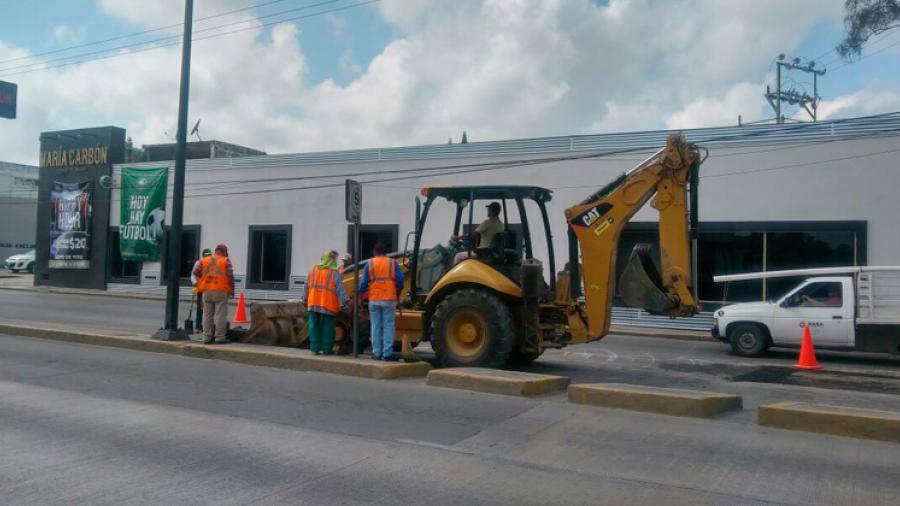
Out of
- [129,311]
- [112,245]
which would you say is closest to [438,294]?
[129,311]

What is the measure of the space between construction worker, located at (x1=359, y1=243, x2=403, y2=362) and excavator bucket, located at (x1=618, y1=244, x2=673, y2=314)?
3.12 metres

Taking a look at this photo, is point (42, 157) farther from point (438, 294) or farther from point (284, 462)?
point (284, 462)

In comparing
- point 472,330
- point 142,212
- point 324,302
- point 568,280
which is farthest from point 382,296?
point 142,212

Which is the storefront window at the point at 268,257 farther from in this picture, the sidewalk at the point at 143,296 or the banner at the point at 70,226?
the banner at the point at 70,226

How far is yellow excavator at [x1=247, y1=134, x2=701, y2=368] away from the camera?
1014 centimetres

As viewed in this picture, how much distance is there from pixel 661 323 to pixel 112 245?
2207cm

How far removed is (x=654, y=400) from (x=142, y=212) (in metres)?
25.9

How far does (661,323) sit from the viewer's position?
20.1m

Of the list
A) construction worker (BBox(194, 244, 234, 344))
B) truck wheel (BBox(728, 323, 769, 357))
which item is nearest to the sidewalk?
truck wheel (BBox(728, 323, 769, 357))

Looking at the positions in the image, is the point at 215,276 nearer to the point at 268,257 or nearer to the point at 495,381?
the point at 495,381

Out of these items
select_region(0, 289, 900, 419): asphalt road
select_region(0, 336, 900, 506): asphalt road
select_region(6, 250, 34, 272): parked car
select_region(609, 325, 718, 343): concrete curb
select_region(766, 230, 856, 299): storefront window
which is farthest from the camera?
select_region(6, 250, 34, 272): parked car

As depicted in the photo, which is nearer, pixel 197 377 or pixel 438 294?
pixel 197 377

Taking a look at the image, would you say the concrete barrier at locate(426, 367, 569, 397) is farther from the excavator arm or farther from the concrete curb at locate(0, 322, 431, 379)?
the excavator arm

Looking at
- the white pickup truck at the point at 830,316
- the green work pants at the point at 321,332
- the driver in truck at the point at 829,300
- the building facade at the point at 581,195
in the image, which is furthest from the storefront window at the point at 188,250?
the driver in truck at the point at 829,300
